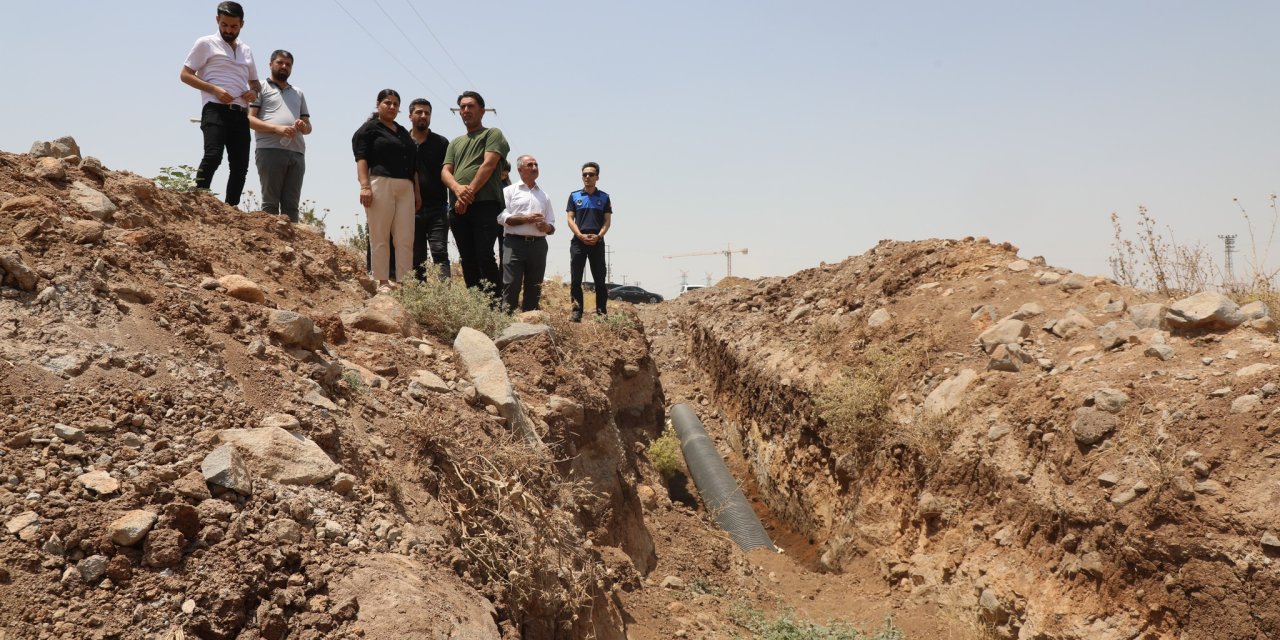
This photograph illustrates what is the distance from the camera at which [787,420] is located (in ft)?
31.0

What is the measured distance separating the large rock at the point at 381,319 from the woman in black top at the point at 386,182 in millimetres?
783

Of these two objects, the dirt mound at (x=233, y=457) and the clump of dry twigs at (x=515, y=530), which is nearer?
the dirt mound at (x=233, y=457)

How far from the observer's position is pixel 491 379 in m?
5.03

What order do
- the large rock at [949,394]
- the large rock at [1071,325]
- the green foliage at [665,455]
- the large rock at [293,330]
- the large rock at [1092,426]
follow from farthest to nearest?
the green foliage at [665,455]
the large rock at [949,394]
the large rock at [1071,325]
the large rock at [1092,426]
the large rock at [293,330]

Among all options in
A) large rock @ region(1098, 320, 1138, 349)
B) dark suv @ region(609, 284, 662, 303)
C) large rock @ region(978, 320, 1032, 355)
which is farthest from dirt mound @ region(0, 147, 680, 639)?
dark suv @ region(609, 284, 662, 303)

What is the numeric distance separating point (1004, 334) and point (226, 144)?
6.18 meters

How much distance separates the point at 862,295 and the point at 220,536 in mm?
7997

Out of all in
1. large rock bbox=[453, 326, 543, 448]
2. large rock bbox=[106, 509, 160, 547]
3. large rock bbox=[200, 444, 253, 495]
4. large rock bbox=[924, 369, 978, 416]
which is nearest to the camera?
large rock bbox=[106, 509, 160, 547]

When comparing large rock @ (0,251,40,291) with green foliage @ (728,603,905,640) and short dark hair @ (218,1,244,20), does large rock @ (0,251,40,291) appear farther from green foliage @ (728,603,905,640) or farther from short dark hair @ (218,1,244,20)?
green foliage @ (728,603,905,640)

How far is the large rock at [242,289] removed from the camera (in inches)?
174

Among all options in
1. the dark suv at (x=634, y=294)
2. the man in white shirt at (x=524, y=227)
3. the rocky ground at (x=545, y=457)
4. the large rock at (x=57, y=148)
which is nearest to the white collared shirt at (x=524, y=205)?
the man in white shirt at (x=524, y=227)

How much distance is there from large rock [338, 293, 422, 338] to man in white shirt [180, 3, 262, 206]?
5.08 ft

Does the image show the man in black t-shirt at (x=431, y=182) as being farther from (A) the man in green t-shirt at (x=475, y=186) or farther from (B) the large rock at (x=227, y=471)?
(B) the large rock at (x=227, y=471)

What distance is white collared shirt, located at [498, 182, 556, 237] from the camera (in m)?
6.96
